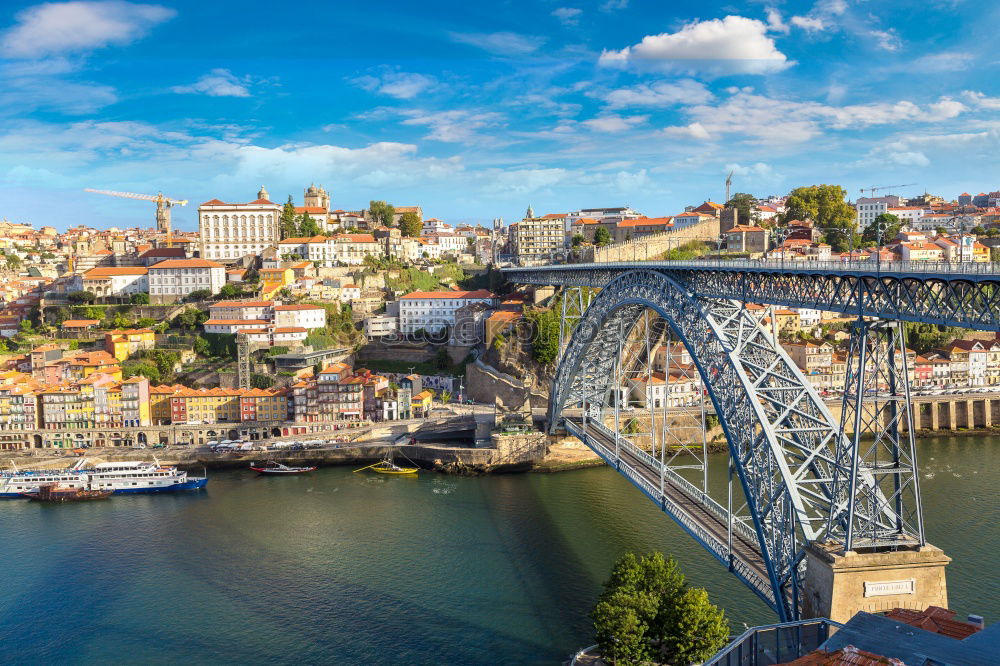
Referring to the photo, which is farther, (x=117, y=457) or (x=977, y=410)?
(x=977, y=410)

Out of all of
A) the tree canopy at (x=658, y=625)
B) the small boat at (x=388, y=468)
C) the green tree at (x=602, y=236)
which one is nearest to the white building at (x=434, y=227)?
the green tree at (x=602, y=236)

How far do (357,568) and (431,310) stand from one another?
2165 centimetres

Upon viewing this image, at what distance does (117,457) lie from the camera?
1007 inches

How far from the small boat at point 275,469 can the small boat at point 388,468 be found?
1.72m

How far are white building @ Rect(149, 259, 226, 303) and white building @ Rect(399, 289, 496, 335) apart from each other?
35.3 ft

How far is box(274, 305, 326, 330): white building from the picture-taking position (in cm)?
3400

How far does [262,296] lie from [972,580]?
3170 cm

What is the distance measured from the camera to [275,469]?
24281 mm

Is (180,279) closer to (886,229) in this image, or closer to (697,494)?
(697,494)

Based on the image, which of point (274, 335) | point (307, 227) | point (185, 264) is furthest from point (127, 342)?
point (307, 227)

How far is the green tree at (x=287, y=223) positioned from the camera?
1826 inches

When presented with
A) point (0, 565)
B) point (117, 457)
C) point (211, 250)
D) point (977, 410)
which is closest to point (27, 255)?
point (211, 250)

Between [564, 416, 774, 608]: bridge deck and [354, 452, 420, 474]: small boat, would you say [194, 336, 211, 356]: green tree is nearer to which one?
[354, 452, 420, 474]: small boat

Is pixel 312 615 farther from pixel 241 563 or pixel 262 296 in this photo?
pixel 262 296
